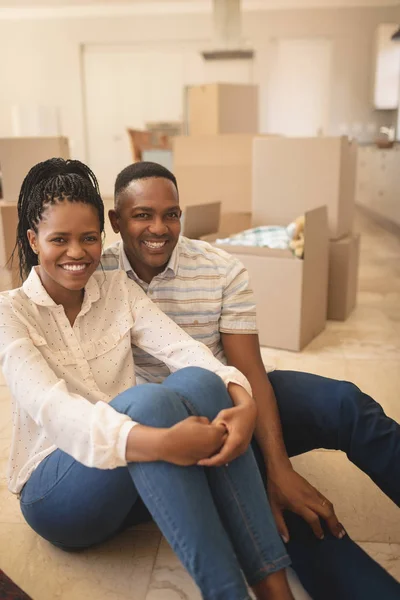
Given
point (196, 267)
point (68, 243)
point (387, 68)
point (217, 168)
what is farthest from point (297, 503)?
point (387, 68)

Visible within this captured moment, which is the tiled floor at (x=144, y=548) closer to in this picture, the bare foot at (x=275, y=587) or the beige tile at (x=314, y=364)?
the beige tile at (x=314, y=364)

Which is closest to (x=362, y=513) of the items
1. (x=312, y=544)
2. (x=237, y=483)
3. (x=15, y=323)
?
(x=312, y=544)

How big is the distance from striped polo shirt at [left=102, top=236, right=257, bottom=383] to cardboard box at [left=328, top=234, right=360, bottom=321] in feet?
4.97

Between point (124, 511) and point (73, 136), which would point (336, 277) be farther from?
point (73, 136)

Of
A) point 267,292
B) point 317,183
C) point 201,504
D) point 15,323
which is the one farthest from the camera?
point 317,183

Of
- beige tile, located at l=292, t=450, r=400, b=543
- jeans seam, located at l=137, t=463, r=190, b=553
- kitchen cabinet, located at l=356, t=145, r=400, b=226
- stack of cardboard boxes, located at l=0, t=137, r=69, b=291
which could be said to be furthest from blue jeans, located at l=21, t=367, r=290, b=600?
kitchen cabinet, located at l=356, t=145, r=400, b=226

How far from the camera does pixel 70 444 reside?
0.88m

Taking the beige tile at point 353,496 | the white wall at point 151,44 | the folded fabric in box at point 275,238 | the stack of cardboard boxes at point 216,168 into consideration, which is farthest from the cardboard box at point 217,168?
the white wall at point 151,44

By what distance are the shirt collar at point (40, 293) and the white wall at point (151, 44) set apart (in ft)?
21.7

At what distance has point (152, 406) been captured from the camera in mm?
866

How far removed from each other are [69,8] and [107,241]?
6.47 metres

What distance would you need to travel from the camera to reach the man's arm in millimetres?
1014

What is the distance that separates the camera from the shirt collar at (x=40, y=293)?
1.01m

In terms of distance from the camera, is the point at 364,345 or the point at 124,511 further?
the point at 364,345
